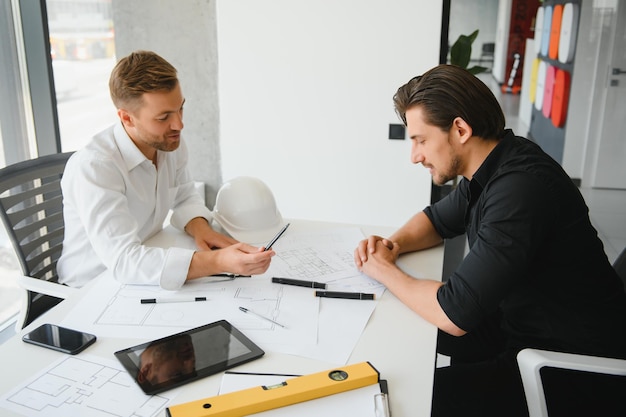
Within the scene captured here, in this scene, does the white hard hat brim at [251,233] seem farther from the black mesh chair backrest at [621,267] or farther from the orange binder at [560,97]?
the orange binder at [560,97]

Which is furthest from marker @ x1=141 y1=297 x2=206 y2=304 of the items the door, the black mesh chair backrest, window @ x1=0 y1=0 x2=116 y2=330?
the door

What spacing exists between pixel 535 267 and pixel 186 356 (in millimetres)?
900

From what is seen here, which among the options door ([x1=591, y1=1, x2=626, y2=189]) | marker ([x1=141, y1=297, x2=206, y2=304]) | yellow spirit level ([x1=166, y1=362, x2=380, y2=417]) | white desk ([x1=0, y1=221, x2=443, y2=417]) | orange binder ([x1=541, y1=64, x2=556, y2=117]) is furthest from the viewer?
orange binder ([x1=541, y1=64, x2=556, y2=117])

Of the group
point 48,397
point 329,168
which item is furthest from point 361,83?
point 48,397

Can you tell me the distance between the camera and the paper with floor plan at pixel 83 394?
3.51ft

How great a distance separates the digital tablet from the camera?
117 centimetres

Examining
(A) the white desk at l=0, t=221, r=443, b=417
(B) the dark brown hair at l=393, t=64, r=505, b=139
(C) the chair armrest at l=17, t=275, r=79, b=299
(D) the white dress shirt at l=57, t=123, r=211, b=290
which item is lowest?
(C) the chair armrest at l=17, t=275, r=79, b=299

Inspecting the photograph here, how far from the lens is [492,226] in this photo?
55.2 inches

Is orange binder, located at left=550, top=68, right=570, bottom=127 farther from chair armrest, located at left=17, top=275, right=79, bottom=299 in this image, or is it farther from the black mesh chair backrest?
chair armrest, located at left=17, top=275, right=79, bottom=299

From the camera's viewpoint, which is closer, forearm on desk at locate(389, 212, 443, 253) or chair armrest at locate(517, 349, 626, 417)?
chair armrest at locate(517, 349, 626, 417)

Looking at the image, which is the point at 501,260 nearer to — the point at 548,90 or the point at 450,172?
the point at 450,172

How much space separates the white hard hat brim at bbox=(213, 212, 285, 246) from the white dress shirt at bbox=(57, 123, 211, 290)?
0.08 m

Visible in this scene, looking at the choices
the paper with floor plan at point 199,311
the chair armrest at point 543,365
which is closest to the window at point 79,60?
the paper with floor plan at point 199,311

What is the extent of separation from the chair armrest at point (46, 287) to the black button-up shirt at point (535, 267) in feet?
3.37
